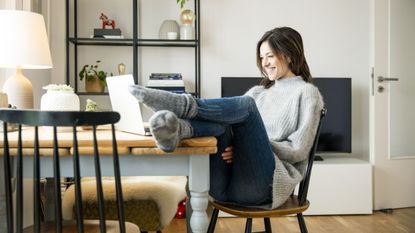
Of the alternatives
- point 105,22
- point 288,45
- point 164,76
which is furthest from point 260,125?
point 105,22

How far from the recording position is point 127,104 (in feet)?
4.53

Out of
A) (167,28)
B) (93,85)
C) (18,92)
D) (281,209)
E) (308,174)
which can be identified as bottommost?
(281,209)

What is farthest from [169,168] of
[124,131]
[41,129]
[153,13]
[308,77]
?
[153,13]

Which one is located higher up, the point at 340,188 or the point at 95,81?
the point at 95,81

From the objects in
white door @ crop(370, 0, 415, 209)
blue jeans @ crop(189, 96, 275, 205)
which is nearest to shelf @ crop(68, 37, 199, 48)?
white door @ crop(370, 0, 415, 209)

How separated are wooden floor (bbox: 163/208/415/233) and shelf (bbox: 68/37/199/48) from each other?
4.61 feet

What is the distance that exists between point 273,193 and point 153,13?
8.15 feet

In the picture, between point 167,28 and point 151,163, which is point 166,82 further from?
point 151,163

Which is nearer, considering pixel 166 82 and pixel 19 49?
pixel 19 49

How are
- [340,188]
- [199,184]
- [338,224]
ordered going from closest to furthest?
[199,184], [338,224], [340,188]

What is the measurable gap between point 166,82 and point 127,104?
2.05m

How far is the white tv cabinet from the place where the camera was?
11.0 feet

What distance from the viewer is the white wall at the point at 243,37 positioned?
143 inches

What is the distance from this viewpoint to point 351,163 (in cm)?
342
